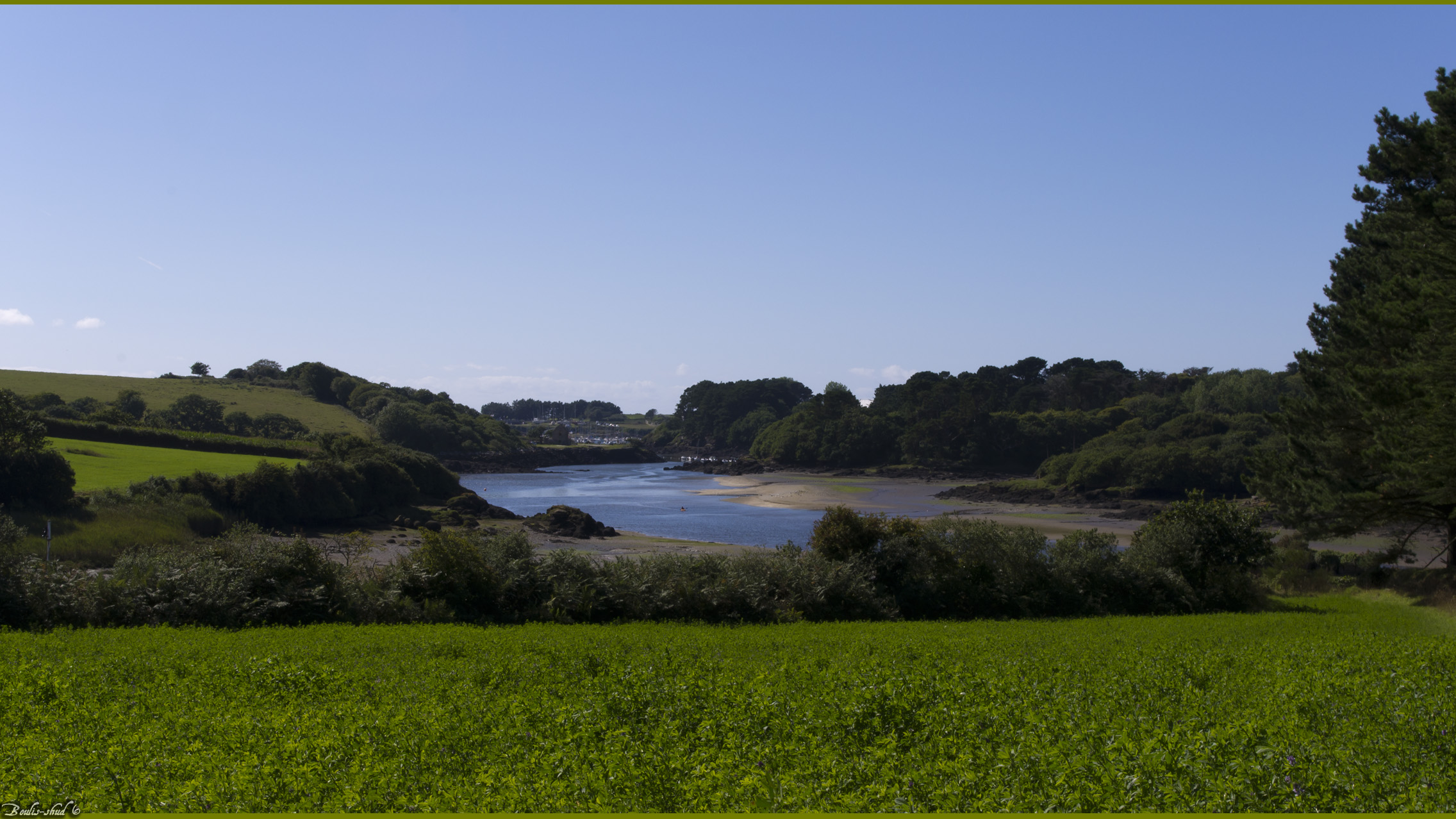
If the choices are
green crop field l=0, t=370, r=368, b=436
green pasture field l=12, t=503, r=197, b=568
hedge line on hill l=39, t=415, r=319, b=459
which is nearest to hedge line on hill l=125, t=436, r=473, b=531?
green pasture field l=12, t=503, r=197, b=568

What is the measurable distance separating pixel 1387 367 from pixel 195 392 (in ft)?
495

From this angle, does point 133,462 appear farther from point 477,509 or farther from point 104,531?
point 477,509

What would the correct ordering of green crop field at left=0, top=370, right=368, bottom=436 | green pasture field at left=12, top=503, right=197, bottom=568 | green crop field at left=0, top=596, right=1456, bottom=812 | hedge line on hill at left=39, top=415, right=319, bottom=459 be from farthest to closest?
green crop field at left=0, top=370, right=368, bottom=436
hedge line on hill at left=39, top=415, right=319, bottom=459
green pasture field at left=12, top=503, right=197, bottom=568
green crop field at left=0, top=596, right=1456, bottom=812

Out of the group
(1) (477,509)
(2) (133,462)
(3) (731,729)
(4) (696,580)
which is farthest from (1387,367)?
(2) (133,462)

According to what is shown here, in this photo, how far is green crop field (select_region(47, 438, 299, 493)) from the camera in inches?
2389

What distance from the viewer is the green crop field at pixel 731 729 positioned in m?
6.12

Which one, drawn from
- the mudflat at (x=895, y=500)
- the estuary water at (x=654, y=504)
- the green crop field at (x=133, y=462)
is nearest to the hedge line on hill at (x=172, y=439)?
the green crop field at (x=133, y=462)

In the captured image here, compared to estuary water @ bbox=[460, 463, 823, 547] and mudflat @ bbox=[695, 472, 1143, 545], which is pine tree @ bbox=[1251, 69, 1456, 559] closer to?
mudflat @ bbox=[695, 472, 1143, 545]

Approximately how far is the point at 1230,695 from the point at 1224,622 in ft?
52.1

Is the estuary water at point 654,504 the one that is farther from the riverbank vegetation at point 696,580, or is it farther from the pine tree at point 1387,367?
the pine tree at point 1387,367

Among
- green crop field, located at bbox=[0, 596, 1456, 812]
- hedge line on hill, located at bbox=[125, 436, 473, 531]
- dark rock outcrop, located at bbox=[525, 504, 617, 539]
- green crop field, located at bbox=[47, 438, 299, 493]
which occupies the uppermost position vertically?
green crop field, located at bbox=[0, 596, 1456, 812]

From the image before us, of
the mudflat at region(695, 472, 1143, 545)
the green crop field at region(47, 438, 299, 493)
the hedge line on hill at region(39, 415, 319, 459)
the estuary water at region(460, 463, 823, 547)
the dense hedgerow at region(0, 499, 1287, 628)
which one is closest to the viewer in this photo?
the dense hedgerow at region(0, 499, 1287, 628)

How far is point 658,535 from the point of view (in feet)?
229

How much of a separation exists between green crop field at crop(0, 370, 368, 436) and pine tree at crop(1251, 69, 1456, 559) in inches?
4623
